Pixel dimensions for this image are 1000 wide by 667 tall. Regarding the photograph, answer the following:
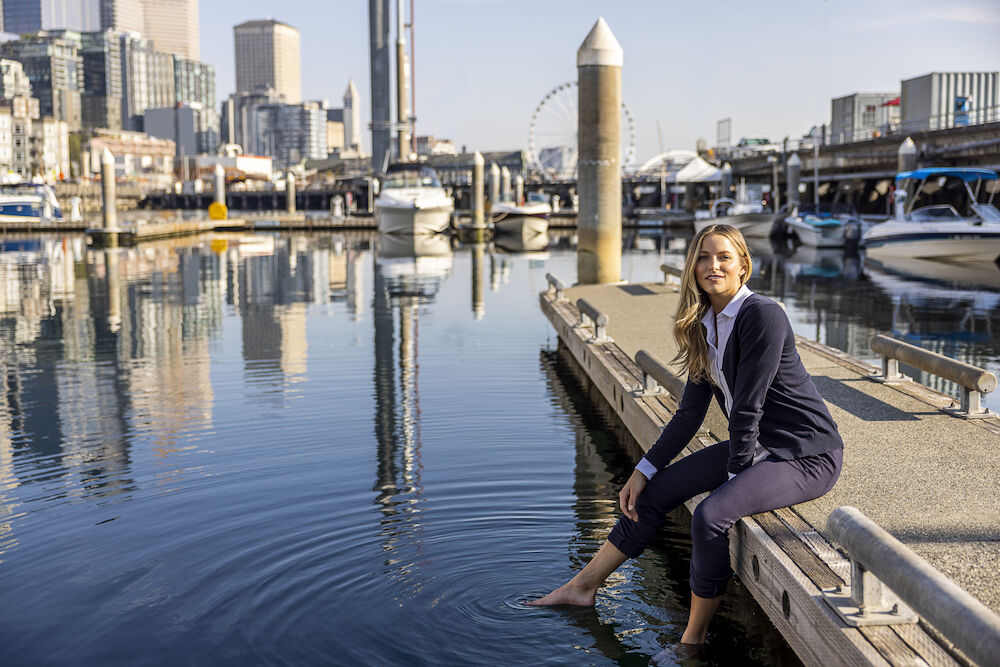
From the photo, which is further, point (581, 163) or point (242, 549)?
point (581, 163)

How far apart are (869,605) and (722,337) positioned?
137cm

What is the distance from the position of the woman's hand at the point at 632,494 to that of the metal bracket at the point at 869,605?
1174mm

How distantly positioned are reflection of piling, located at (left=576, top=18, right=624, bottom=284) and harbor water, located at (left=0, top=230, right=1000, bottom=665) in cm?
209

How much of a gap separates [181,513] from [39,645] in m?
2.12

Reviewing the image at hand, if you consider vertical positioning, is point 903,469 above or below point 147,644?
above

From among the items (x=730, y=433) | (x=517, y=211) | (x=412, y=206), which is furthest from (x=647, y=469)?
(x=517, y=211)

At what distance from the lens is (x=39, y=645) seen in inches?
209

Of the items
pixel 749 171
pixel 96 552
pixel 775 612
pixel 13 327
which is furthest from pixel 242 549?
pixel 749 171

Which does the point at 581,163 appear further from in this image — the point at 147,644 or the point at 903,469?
the point at 147,644

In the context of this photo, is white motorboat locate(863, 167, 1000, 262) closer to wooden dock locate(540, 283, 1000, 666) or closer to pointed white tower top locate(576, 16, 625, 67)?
pointed white tower top locate(576, 16, 625, 67)

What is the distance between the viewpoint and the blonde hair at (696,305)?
4.98 meters

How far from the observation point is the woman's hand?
518 cm

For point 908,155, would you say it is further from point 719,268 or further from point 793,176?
point 719,268

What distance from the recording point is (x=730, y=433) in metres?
4.87
